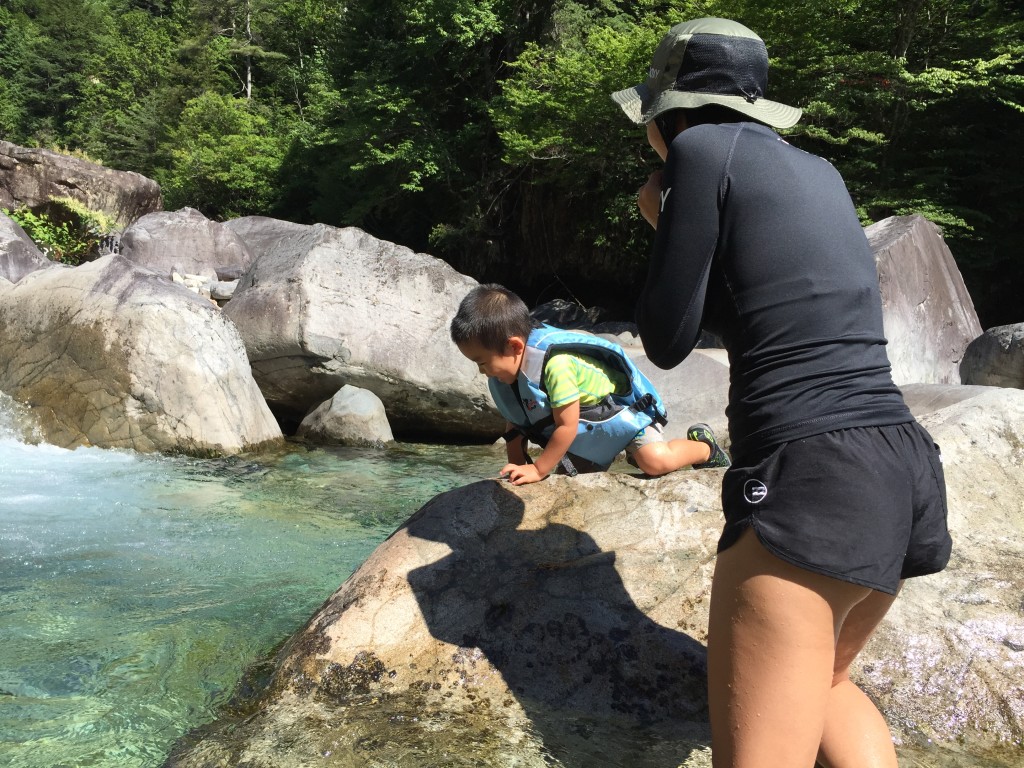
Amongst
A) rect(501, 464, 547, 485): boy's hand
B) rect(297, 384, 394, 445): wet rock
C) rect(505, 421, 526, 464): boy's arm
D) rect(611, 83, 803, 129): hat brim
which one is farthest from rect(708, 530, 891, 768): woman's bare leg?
rect(297, 384, 394, 445): wet rock

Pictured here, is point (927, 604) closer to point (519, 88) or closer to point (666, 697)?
point (666, 697)

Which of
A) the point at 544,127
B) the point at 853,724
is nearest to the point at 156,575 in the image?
the point at 853,724

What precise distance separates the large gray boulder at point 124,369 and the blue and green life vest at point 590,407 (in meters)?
3.78

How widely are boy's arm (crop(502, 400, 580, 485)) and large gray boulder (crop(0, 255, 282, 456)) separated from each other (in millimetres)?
4176

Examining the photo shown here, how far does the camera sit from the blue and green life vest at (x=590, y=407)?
3.19m

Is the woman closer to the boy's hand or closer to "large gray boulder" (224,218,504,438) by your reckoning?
the boy's hand

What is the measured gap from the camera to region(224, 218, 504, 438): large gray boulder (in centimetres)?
759

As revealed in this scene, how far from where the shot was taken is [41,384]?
6.52m

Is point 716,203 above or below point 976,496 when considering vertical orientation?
above

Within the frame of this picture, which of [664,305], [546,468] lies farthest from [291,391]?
[664,305]

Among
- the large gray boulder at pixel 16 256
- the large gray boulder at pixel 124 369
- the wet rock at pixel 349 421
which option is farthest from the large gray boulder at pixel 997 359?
the large gray boulder at pixel 16 256

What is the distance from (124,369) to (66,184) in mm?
14526

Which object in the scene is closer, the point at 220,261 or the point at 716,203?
the point at 716,203

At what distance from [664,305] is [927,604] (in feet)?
5.35
